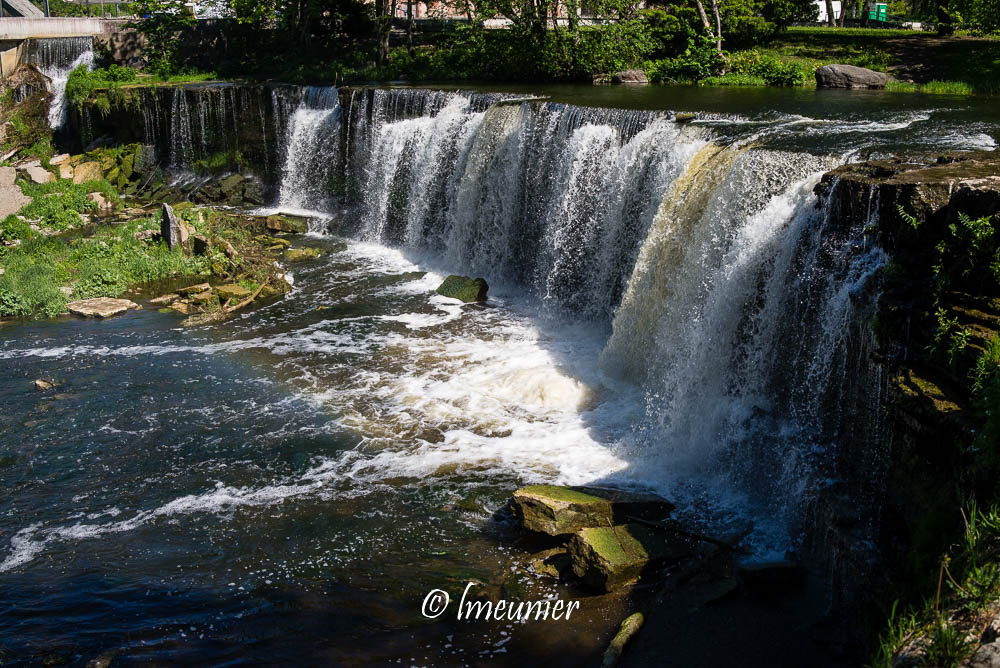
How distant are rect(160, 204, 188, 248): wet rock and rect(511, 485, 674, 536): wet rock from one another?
35.5ft

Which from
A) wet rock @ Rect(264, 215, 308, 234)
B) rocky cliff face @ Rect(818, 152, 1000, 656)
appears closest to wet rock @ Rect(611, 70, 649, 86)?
wet rock @ Rect(264, 215, 308, 234)

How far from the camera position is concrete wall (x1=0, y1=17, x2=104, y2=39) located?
27172 millimetres

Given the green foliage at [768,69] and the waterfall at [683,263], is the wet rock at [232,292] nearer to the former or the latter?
the waterfall at [683,263]

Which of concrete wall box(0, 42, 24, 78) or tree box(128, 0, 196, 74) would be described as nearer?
concrete wall box(0, 42, 24, 78)

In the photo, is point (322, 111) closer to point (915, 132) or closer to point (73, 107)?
point (73, 107)

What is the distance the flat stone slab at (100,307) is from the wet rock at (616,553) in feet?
32.4

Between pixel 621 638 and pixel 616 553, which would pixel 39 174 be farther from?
pixel 621 638

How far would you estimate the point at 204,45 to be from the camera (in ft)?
91.4

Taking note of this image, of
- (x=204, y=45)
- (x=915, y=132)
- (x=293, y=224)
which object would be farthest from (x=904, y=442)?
(x=204, y=45)

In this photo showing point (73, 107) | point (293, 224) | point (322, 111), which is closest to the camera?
point (293, 224)

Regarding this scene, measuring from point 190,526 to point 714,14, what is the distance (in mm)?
21963

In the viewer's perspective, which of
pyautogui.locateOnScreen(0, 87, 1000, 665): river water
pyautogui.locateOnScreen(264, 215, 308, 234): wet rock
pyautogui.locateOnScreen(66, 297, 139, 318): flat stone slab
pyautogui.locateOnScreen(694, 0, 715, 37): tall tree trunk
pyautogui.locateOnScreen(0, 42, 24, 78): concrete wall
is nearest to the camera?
pyautogui.locateOnScreen(0, 87, 1000, 665): river water

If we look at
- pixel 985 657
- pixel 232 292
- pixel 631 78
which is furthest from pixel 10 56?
pixel 985 657

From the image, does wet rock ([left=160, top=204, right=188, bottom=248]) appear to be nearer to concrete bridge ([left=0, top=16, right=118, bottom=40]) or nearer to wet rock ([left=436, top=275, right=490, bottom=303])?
wet rock ([left=436, top=275, right=490, bottom=303])
